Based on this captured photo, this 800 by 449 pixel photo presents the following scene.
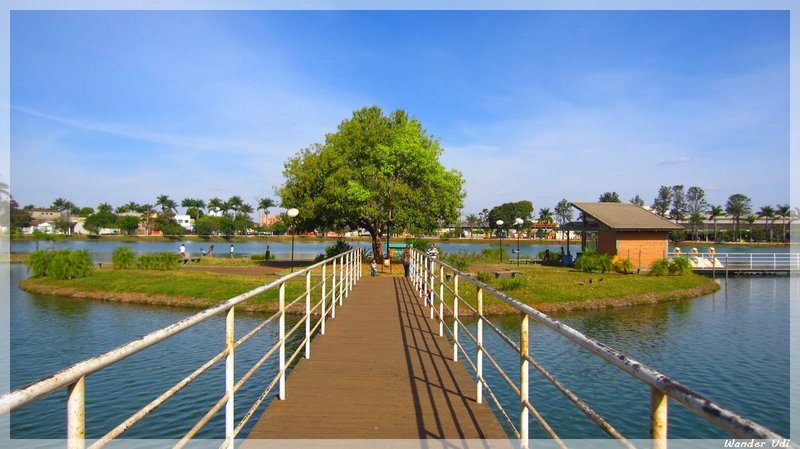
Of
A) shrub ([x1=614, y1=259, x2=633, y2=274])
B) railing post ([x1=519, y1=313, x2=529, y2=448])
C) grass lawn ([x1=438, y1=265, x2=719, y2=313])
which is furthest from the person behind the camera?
shrub ([x1=614, y1=259, x2=633, y2=274])

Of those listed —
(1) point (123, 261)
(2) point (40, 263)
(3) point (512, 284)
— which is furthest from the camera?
(1) point (123, 261)

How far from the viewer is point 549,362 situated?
47.6ft

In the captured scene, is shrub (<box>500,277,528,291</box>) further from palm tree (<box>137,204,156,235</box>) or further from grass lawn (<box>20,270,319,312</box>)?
palm tree (<box>137,204,156,235</box>)

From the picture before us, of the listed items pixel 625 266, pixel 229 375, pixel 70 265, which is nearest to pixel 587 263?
pixel 625 266

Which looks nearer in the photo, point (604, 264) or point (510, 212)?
point (604, 264)

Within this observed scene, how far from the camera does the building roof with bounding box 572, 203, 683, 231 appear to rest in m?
35.2

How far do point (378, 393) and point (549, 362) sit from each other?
9.81 metres

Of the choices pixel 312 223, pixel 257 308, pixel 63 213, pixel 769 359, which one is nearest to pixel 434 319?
pixel 769 359

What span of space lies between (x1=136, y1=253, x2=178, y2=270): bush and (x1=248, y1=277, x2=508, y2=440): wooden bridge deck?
27268 mm

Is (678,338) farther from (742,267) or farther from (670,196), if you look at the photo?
(670,196)

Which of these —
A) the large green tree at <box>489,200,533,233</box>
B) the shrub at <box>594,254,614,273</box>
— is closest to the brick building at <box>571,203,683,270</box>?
the shrub at <box>594,254,614,273</box>

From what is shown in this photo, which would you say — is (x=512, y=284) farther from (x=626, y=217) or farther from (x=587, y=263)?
(x=626, y=217)

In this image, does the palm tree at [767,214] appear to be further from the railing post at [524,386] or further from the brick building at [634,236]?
the railing post at [524,386]

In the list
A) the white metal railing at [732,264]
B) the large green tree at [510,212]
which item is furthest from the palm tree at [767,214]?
the white metal railing at [732,264]
